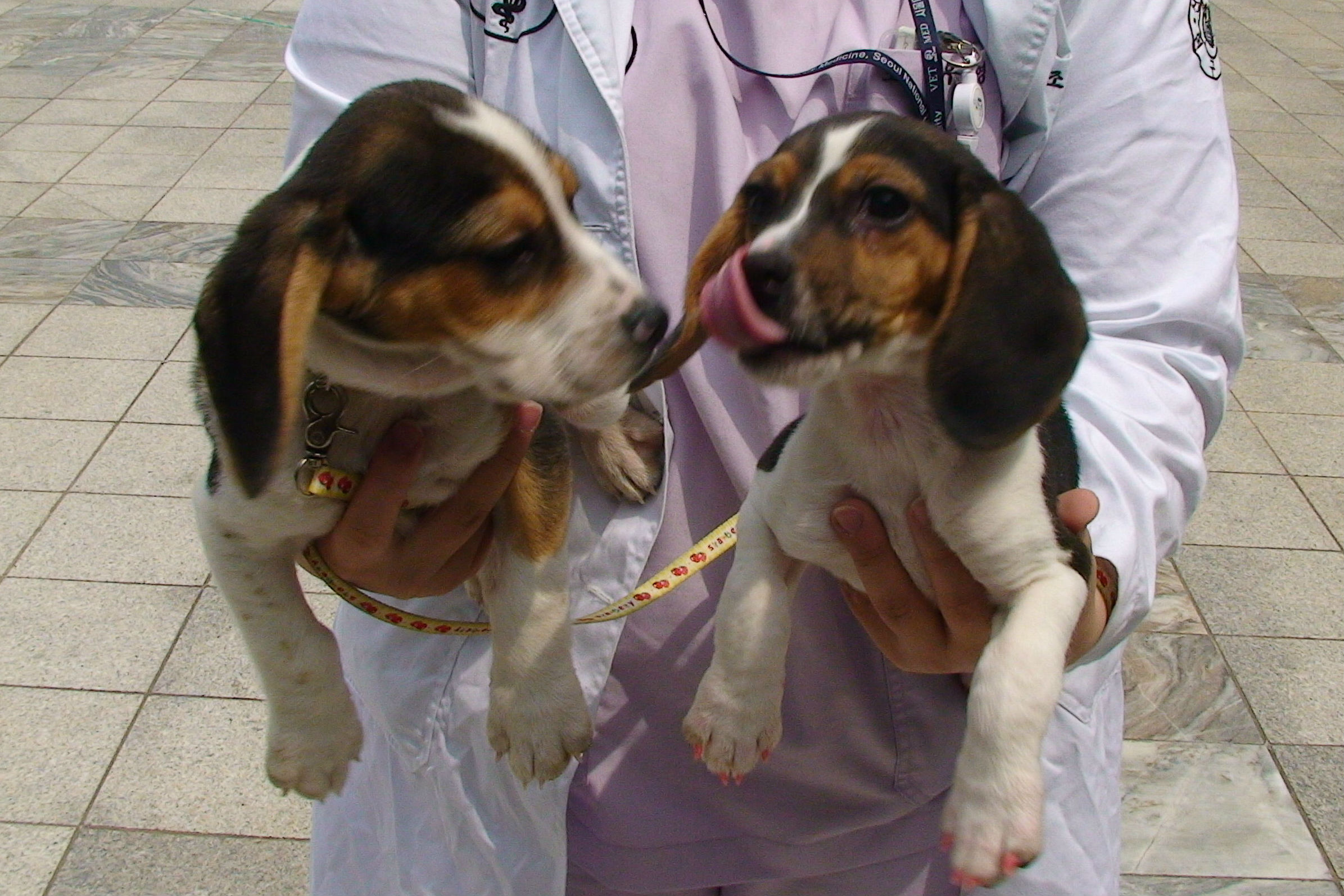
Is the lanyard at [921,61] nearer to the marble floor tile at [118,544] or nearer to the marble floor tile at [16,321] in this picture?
the marble floor tile at [118,544]

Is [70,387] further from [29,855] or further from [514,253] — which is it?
[514,253]

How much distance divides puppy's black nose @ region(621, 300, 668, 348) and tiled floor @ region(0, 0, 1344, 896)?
2.67 m

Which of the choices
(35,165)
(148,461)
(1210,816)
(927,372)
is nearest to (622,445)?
(927,372)

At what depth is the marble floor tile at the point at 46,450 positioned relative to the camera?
550 cm

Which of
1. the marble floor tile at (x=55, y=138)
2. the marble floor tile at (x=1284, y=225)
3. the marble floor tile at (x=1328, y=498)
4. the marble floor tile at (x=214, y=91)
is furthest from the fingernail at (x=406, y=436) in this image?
the marble floor tile at (x=214, y=91)

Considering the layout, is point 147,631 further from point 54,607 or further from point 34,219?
point 34,219

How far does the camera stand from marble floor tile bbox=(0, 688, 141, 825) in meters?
3.95

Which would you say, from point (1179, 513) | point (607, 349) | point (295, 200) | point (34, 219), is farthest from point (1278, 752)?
point (34, 219)

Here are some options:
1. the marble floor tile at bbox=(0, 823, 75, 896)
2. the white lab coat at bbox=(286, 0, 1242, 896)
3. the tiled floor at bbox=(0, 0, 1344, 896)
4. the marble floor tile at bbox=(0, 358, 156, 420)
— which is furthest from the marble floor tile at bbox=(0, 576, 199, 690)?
the white lab coat at bbox=(286, 0, 1242, 896)

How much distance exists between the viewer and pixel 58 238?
7816mm

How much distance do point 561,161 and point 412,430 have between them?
505mm

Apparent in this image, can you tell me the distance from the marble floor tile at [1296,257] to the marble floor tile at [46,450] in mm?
6997

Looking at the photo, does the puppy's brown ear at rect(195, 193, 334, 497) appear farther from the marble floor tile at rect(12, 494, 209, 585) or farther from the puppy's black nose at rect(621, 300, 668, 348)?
the marble floor tile at rect(12, 494, 209, 585)

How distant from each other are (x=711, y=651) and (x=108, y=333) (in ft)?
18.2
